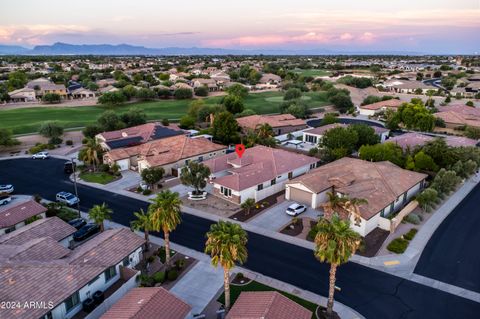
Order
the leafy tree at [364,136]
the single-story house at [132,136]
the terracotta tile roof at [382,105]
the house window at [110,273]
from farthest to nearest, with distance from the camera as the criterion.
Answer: the terracotta tile roof at [382,105] → the single-story house at [132,136] → the leafy tree at [364,136] → the house window at [110,273]

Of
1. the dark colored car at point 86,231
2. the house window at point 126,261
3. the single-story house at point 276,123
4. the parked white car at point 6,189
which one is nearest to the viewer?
the house window at point 126,261

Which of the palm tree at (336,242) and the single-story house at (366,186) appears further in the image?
the single-story house at (366,186)

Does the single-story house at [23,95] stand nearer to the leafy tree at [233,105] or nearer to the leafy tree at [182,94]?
the leafy tree at [182,94]

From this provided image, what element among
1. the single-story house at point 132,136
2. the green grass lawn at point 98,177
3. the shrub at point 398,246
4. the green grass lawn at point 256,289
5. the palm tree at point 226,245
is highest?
the palm tree at point 226,245

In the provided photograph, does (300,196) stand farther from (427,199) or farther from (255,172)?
(427,199)

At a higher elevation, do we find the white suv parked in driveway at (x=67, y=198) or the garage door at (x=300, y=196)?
the garage door at (x=300, y=196)

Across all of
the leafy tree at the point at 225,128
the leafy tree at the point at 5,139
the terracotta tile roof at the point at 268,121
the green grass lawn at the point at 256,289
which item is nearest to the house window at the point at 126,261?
the green grass lawn at the point at 256,289
